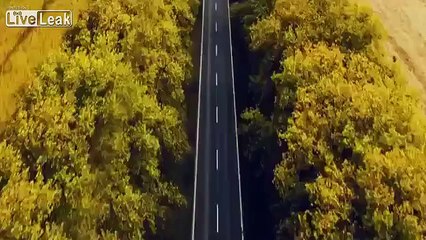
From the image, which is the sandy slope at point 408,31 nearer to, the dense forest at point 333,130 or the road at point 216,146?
the dense forest at point 333,130

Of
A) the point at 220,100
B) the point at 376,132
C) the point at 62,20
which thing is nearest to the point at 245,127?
the point at 220,100

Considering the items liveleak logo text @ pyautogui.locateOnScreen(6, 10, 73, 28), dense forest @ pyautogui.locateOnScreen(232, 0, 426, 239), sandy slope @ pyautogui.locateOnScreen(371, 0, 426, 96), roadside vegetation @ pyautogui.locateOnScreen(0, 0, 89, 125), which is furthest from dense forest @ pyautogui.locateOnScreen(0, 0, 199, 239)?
sandy slope @ pyautogui.locateOnScreen(371, 0, 426, 96)

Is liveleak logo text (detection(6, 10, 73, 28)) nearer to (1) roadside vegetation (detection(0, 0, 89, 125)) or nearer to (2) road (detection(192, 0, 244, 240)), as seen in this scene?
(1) roadside vegetation (detection(0, 0, 89, 125))

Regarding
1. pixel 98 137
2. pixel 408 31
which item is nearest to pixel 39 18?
pixel 98 137

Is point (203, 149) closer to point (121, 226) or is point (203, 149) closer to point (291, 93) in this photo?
point (291, 93)

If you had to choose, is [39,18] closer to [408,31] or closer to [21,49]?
[21,49]

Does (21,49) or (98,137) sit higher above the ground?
(21,49)
